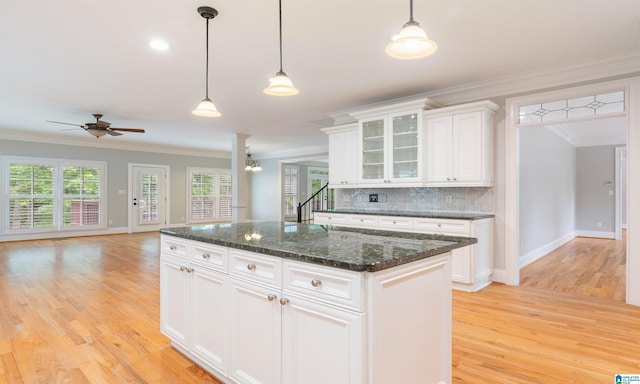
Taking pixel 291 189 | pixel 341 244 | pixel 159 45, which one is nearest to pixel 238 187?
pixel 159 45

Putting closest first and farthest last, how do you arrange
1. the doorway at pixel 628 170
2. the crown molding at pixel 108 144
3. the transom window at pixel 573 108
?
the doorway at pixel 628 170 → the transom window at pixel 573 108 → the crown molding at pixel 108 144

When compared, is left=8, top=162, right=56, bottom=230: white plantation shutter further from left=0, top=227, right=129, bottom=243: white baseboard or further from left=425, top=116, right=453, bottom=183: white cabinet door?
left=425, top=116, right=453, bottom=183: white cabinet door

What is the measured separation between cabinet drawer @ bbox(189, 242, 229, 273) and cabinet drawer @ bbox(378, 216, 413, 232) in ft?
8.79

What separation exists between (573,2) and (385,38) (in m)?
1.34

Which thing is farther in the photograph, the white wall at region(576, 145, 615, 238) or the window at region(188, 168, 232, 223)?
the window at region(188, 168, 232, 223)

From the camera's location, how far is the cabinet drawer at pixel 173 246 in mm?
2289

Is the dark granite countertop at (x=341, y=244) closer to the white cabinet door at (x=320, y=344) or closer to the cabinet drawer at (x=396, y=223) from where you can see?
the white cabinet door at (x=320, y=344)

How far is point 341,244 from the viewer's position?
1797mm

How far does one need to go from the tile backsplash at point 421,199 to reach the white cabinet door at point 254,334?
133 inches

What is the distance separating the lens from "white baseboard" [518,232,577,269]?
5059 millimetres

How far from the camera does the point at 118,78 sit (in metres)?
4.03

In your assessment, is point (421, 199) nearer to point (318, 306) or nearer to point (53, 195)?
point (318, 306)

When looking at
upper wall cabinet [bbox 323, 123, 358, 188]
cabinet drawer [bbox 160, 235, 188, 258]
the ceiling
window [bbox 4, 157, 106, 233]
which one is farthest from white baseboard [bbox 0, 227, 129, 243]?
cabinet drawer [bbox 160, 235, 188, 258]

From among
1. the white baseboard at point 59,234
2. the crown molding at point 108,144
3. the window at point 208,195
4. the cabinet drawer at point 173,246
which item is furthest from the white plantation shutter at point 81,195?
the cabinet drawer at point 173,246
